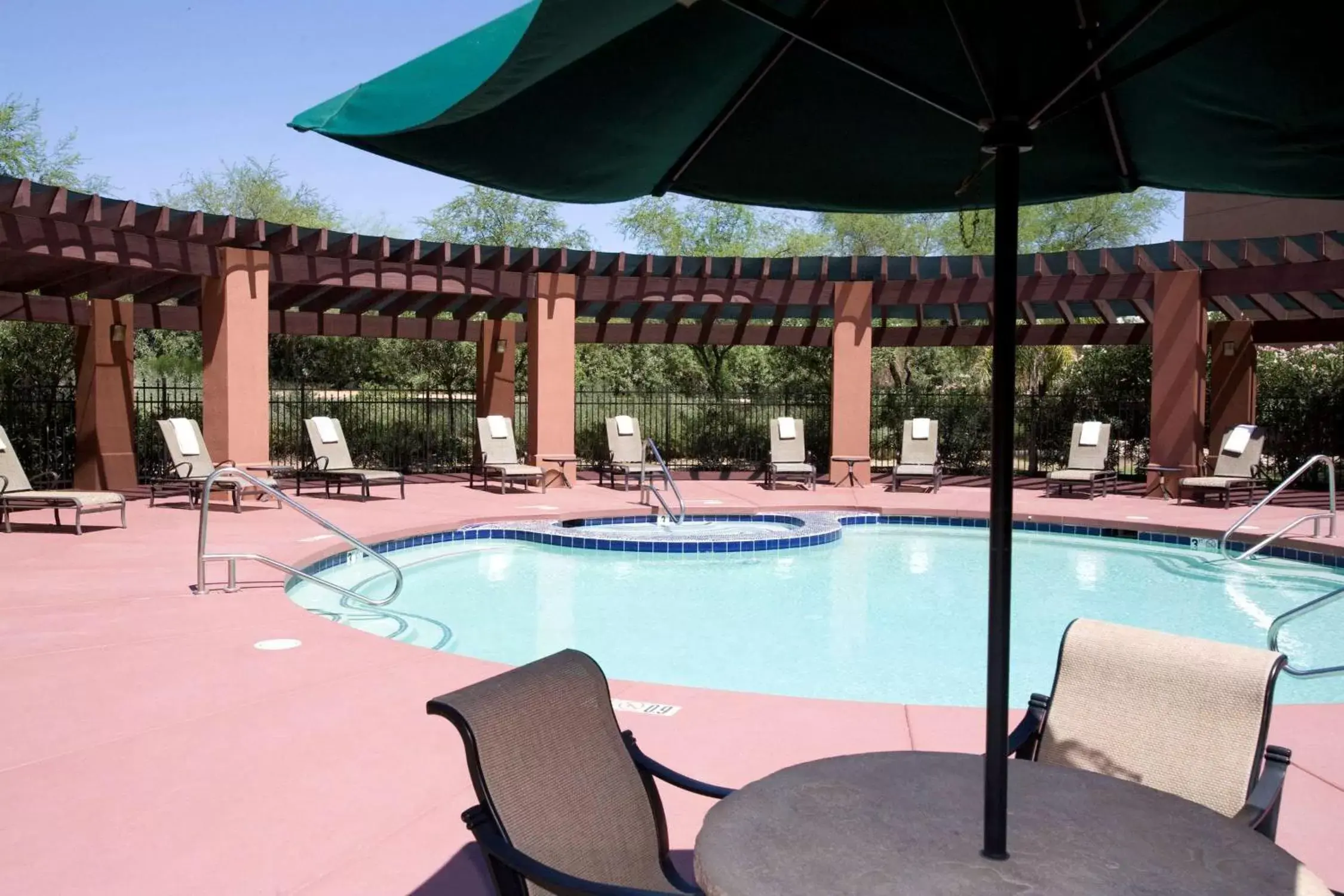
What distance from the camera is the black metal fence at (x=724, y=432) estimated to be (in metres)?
19.7

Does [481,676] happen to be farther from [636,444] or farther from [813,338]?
[813,338]

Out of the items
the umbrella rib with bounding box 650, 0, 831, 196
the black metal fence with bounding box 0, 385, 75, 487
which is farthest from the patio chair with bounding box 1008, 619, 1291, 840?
the black metal fence with bounding box 0, 385, 75, 487

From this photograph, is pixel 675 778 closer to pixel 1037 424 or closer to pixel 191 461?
pixel 191 461

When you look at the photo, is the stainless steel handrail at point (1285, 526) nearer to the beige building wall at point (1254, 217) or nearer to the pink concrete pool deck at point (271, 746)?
the pink concrete pool deck at point (271, 746)

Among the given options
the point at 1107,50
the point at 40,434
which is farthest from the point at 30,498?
the point at 1107,50

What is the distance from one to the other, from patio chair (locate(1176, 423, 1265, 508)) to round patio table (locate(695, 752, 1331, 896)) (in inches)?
477

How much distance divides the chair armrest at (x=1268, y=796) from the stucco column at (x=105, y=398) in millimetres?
13736

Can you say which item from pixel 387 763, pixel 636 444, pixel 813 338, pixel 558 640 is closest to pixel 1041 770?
pixel 387 763

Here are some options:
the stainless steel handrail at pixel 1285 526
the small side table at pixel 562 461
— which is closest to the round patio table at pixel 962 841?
the stainless steel handrail at pixel 1285 526

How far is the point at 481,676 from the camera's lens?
15.1 feet

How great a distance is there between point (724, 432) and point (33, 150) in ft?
66.8

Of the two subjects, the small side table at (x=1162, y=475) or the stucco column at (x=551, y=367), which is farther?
the stucco column at (x=551, y=367)

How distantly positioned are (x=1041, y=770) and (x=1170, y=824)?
1.09 ft

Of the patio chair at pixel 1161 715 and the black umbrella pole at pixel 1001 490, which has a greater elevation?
the black umbrella pole at pixel 1001 490
